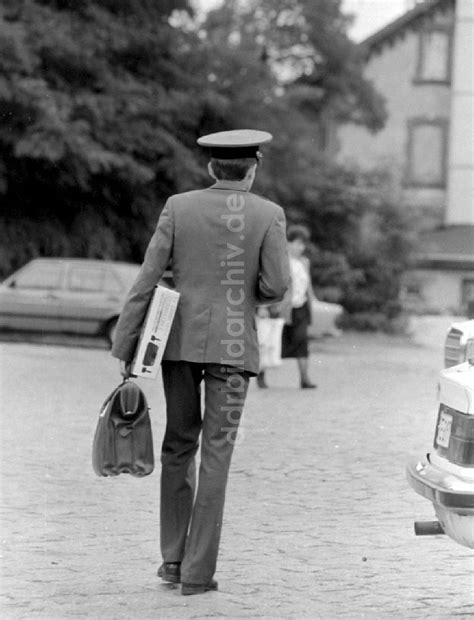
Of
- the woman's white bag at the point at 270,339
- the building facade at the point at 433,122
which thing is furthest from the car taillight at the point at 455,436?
the building facade at the point at 433,122

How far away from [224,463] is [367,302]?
1067 inches

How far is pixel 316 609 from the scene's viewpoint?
5.29 metres

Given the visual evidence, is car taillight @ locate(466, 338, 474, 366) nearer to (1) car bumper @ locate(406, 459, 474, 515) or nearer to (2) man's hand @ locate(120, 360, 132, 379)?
(1) car bumper @ locate(406, 459, 474, 515)

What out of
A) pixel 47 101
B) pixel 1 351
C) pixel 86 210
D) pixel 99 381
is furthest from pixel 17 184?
pixel 99 381

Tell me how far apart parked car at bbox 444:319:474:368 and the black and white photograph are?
13 mm

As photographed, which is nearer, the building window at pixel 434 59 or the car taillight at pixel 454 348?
the car taillight at pixel 454 348

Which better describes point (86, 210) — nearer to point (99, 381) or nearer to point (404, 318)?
point (404, 318)

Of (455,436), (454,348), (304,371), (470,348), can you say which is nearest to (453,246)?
(304,371)

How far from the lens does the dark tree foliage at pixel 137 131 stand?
25500mm

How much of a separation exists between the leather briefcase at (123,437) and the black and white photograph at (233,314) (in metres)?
0.01

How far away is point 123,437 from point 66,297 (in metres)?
16.6

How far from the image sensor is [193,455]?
5617 millimetres

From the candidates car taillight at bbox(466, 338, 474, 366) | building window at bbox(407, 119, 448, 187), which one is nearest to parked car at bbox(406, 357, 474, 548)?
car taillight at bbox(466, 338, 474, 366)

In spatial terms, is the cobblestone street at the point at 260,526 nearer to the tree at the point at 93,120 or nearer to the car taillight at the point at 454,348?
the car taillight at the point at 454,348
